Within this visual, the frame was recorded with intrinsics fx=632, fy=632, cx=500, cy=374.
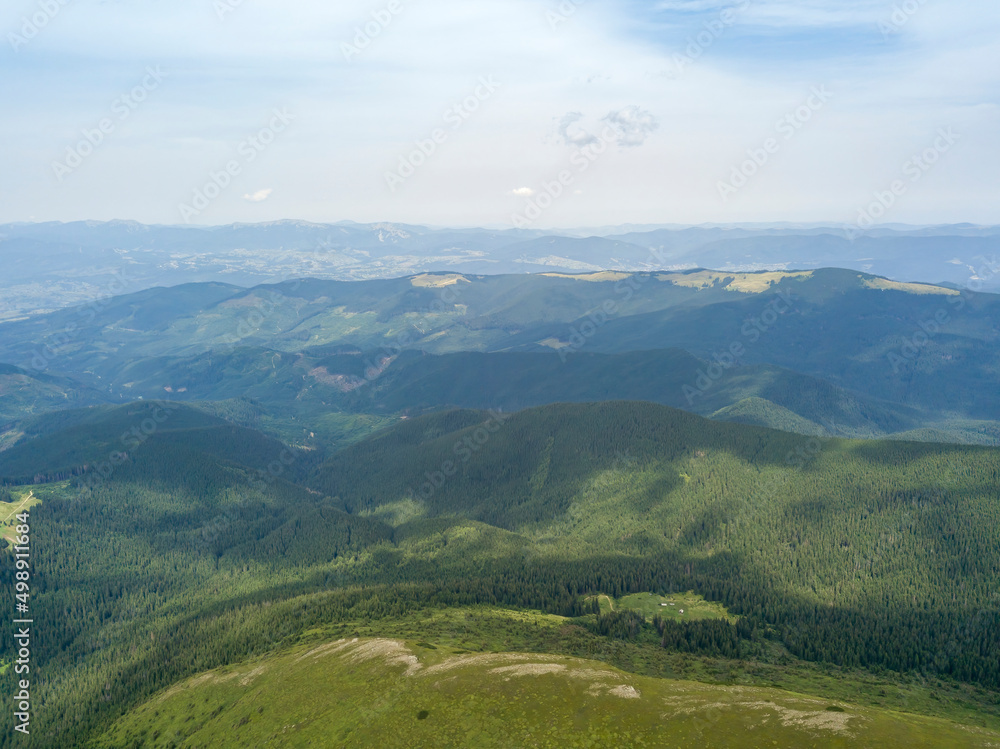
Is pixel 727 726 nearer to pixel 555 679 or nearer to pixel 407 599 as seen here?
pixel 555 679

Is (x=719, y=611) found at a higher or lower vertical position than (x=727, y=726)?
lower

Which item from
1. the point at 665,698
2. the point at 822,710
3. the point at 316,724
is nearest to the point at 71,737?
the point at 316,724

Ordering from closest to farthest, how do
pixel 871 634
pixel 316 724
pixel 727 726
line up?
pixel 727 726
pixel 316 724
pixel 871 634

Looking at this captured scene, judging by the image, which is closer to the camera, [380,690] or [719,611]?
[380,690]

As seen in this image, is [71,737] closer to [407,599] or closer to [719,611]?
[407,599]

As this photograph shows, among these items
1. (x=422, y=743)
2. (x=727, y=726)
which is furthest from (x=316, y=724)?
(x=727, y=726)

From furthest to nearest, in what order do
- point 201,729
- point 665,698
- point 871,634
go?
point 871,634 < point 201,729 < point 665,698

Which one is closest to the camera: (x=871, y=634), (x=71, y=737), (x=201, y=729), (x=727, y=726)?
(x=727, y=726)

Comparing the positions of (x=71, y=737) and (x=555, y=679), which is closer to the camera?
(x=555, y=679)

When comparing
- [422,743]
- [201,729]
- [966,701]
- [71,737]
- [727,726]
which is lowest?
[71,737]

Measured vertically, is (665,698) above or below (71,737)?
above
